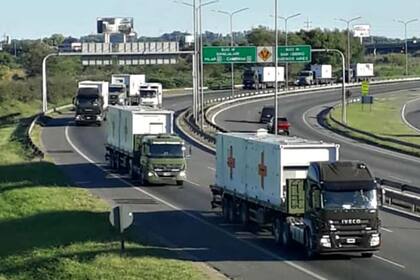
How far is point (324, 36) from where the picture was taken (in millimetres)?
182125

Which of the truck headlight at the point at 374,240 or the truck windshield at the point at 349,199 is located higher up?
the truck windshield at the point at 349,199

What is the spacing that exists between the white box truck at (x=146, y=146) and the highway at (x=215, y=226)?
65 centimetres

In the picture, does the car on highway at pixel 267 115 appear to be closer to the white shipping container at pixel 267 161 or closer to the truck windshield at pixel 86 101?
the truck windshield at pixel 86 101

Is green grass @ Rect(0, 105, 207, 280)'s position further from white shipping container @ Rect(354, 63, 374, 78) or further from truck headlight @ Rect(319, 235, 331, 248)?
white shipping container @ Rect(354, 63, 374, 78)

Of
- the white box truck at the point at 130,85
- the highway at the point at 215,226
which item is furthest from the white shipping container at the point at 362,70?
the highway at the point at 215,226

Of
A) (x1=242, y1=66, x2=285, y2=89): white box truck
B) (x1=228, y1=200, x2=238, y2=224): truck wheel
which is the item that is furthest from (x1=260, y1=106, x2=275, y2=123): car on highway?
(x1=228, y1=200, x2=238, y2=224): truck wheel

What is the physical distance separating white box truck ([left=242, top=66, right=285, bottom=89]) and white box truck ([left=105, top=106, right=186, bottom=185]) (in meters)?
78.2

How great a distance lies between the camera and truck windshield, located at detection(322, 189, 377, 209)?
100 ft

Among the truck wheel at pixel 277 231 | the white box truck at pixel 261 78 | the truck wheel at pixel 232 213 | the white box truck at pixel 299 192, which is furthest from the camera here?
the white box truck at pixel 261 78

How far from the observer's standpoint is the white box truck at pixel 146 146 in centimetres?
5119

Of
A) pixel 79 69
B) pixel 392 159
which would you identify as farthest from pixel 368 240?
pixel 79 69

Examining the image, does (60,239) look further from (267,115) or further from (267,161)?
(267,115)

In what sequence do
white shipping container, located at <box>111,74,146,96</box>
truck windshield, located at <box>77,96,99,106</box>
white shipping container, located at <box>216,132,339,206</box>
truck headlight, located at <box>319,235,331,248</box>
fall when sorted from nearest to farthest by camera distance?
1. truck headlight, located at <box>319,235,331,248</box>
2. white shipping container, located at <box>216,132,339,206</box>
3. truck windshield, located at <box>77,96,99,106</box>
4. white shipping container, located at <box>111,74,146,96</box>

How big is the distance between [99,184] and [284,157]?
19277mm
